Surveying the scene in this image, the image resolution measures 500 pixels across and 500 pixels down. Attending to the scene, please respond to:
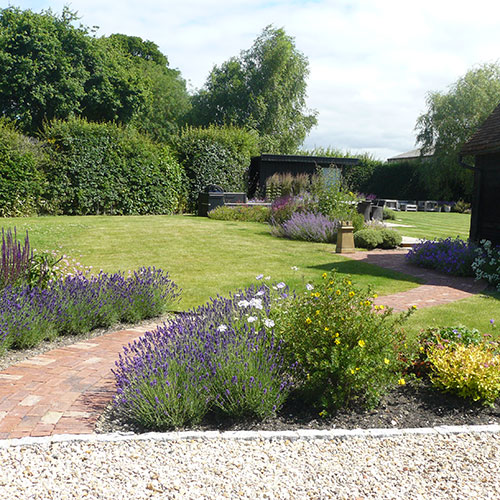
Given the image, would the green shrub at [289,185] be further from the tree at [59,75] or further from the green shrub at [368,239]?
the tree at [59,75]

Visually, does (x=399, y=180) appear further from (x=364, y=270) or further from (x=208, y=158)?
(x=364, y=270)

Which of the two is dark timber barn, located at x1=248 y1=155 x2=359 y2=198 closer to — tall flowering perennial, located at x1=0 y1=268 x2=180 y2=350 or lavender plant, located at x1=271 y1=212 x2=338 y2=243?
lavender plant, located at x1=271 y1=212 x2=338 y2=243

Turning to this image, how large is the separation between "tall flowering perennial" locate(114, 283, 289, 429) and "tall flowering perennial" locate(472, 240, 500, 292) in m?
6.03

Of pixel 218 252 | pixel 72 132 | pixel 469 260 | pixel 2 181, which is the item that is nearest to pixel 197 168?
pixel 72 132

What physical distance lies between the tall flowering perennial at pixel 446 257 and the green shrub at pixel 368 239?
71.7 inches

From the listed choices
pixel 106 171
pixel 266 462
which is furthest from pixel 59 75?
pixel 266 462

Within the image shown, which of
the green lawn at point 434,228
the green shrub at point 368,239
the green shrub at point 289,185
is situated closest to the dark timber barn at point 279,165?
the green shrub at point 289,185

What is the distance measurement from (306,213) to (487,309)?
27.1 feet

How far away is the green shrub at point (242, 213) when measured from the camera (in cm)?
1830

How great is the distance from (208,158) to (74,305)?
17479 mm

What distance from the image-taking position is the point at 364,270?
949 cm

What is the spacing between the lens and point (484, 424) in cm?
349

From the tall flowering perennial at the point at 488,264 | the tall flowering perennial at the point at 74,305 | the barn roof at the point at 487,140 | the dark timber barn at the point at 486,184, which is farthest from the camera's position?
the dark timber barn at the point at 486,184

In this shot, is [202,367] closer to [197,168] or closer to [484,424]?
[484,424]
